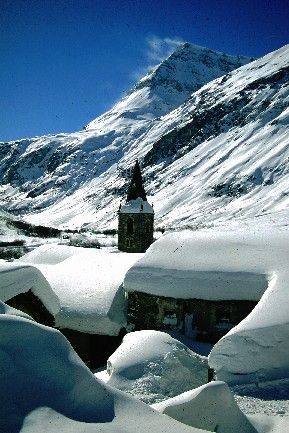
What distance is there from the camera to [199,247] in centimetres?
1855

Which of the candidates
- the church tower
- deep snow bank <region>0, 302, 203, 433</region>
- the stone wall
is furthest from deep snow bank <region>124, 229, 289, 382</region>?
the church tower

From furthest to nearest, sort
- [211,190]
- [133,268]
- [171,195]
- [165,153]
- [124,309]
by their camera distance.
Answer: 1. [165,153]
2. [171,195]
3. [211,190]
4. [124,309]
5. [133,268]

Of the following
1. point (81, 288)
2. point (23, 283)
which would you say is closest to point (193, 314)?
point (23, 283)

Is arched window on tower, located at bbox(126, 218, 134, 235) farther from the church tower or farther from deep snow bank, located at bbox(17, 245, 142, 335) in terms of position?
deep snow bank, located at bbox(17, 245, 142, 335)

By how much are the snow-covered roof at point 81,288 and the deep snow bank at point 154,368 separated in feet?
13.4

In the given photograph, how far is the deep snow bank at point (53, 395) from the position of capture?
4.02m

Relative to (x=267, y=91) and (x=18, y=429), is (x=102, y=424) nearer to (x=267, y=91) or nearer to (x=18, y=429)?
(x=18, y=429)

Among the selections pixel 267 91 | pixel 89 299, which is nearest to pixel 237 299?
pixel 89 299

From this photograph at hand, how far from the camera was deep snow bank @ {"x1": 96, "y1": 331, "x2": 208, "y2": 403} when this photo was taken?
10.9 metres

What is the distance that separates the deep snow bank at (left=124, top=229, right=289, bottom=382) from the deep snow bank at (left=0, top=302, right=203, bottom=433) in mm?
7531

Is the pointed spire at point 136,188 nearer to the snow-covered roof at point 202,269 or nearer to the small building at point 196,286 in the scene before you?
the snow-covered roof at point 202,269

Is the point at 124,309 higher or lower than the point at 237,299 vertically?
lower

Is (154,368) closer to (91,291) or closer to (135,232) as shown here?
(91,291)

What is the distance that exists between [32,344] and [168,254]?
555 inches
